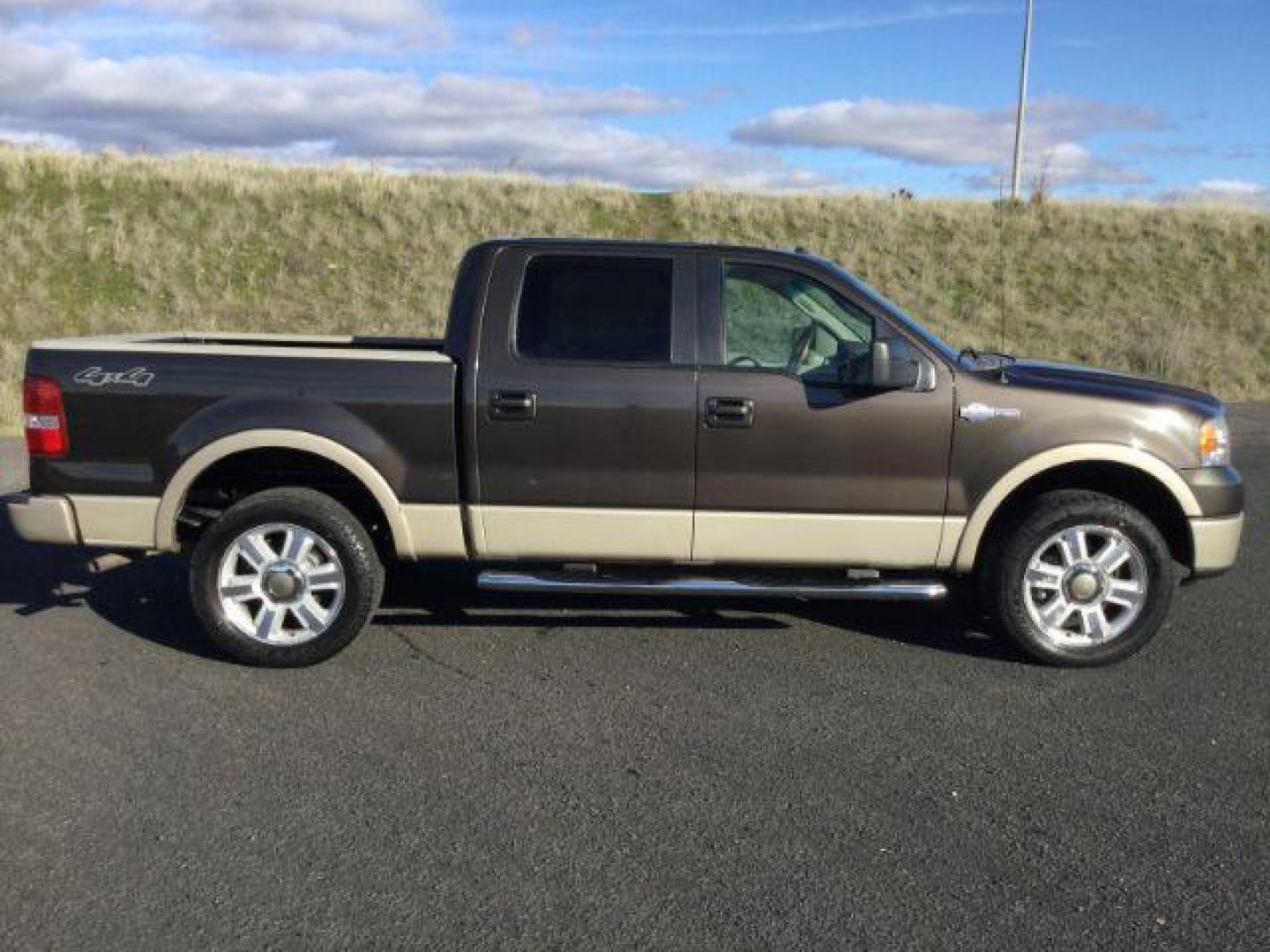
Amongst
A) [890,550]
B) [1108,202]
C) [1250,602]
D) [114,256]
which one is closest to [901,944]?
[890,550]

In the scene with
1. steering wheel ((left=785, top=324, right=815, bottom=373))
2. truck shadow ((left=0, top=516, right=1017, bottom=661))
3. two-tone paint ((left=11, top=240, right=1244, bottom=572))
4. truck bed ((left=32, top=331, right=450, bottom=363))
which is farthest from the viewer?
truck shadow ((left=0, top=516, right=1017, bottom=661))

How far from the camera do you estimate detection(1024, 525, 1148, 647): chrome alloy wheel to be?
5.06 metres

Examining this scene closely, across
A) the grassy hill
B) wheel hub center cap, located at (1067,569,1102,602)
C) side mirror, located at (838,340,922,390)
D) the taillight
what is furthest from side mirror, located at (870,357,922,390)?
the grassy hill

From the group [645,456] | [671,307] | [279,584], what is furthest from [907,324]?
[279,584]

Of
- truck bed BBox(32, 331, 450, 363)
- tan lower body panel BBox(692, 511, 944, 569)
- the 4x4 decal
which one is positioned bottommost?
tan lower body panel BBox(692, 511, 944, 569)

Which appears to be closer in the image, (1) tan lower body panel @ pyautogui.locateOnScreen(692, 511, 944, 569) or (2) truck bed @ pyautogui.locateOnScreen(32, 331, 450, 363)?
(1) tan lower body panel @ pyautogui.locateOnScreen(692, 511, 944, 569)

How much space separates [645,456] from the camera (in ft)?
16.4

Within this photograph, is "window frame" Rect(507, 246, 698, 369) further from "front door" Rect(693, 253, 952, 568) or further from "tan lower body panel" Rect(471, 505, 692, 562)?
"tan lower body panel" Rect(471, 505, 692, 562)

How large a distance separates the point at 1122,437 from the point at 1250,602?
6.18 ft

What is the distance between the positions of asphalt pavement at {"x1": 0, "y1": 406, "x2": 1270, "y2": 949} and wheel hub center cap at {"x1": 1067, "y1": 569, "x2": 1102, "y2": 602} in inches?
14.0

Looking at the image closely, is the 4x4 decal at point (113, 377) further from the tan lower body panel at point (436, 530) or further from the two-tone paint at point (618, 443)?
the tan lower body panel at point (436, 530)

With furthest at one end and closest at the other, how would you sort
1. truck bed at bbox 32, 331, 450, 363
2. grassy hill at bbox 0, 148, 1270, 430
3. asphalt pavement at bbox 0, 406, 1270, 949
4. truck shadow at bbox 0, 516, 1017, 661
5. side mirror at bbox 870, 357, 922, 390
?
1. grassy hill at bbox 0, 148, 1270, 430
2. truck shadow at bbox 0, 516, 1017, 661
3. truck bed at bbox 32, 331, 450, 363
4. side mirror at bbox 870, 357, 922, 390
5. asphalt pavement at bbox 0, 406, 1270, 949

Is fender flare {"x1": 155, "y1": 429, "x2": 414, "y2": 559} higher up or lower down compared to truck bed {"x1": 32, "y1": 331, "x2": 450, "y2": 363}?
lower down

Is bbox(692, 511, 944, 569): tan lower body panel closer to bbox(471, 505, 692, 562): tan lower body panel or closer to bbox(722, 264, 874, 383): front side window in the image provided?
bbox(471, 505, 692, 562): tan lower body panel
